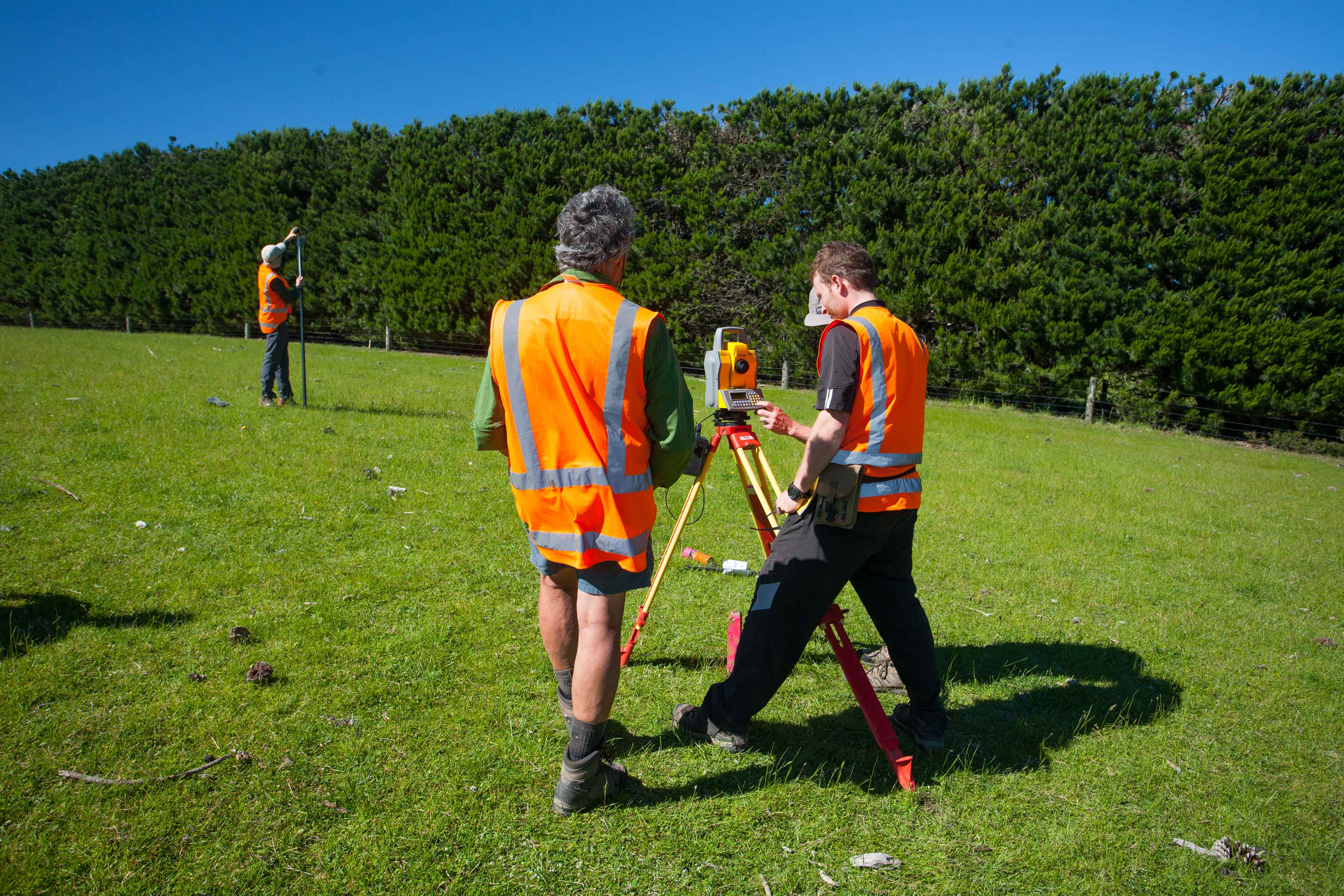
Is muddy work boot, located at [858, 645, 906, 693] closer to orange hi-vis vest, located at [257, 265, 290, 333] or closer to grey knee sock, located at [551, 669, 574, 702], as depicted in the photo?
grey knee sock, located at [551, 669, 574, 702]

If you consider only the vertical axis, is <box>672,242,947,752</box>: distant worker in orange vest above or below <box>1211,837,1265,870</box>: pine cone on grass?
above

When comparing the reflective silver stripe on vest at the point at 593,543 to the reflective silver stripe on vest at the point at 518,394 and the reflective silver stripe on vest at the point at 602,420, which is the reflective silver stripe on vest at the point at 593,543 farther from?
the reflective silver stripe on vest at the point at 518,394

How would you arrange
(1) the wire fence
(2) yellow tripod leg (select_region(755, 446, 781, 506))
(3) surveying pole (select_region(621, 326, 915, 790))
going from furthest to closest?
(1) the wire fence → (2) yellow tripod leg (select_region(755, 446, 781, 506)) → (3) surveying pole (select_region(621, 326, 915, 790))

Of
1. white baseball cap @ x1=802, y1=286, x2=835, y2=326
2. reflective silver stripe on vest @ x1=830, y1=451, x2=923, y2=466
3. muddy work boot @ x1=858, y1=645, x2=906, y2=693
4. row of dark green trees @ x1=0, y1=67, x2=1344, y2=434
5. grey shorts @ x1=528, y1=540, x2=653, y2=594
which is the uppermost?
row of dark green trees @ x1=0, y1=67, x2=1344, y2=434

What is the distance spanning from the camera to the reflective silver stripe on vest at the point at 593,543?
8.10ft

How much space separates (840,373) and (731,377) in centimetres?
56

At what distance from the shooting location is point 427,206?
21688mm

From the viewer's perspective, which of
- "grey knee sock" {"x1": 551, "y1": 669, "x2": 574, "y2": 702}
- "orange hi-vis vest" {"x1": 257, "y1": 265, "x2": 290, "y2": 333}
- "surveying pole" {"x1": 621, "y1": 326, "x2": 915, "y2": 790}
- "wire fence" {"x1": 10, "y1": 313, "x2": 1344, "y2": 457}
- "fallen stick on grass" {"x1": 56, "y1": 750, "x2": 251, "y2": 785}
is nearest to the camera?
"fallen stick on grass" {"x1": 56, "y1": 750, "x2": 251, "y2": 785}

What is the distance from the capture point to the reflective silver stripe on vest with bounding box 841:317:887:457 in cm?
286

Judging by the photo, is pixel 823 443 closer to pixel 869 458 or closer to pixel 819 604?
pixel 869 458

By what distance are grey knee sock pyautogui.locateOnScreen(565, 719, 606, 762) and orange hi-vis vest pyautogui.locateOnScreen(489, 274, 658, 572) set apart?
60 cm

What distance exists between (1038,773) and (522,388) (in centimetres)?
279

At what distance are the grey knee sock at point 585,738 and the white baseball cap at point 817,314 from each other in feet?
6.07

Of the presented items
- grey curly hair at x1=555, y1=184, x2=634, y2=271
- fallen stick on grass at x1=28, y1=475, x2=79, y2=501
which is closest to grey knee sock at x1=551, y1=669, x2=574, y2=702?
grey curly hair at x1=555, y1=184, x2=634, y2=271
